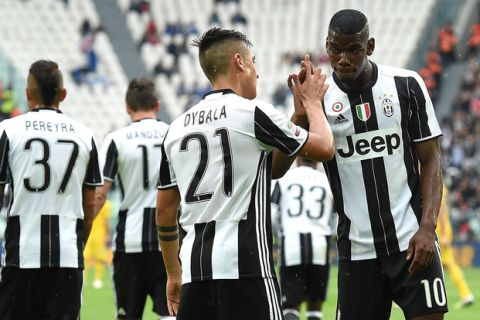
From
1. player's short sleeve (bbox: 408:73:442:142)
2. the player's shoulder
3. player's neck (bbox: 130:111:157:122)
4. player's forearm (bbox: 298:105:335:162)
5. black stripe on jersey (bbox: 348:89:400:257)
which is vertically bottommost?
black stripe on jersey (bbox: 348:89:400:257)

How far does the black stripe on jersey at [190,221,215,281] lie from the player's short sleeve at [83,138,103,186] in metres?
1.85

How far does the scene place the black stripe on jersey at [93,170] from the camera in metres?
6.69

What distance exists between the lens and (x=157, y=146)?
8.52 metres

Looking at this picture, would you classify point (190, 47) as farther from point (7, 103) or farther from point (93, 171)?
point (93, 171)

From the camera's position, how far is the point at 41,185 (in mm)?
6465

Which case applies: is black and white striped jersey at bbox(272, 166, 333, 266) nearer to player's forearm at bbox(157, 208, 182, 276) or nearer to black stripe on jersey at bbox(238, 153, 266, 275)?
player's forearm at bbox(157, 208, 182, 276)

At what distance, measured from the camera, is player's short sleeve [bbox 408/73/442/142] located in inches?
214

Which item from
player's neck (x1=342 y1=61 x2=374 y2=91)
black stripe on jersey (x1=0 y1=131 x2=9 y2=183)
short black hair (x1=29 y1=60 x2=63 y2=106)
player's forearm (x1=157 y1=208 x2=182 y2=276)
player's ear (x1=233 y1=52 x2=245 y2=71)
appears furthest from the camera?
short black hair (x1=29 y1=60 x2=63 y2=106)

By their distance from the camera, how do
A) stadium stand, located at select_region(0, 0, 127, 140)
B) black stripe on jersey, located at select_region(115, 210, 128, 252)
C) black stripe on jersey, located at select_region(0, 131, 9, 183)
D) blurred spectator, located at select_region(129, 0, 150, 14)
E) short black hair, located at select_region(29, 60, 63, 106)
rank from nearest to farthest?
black stripe on jersey, located at select_region(0, 131, 9, 183)
short black hair, located at select_region(29, 60, 63, 106)
black stripe on jersey, located at select_region(115, 210, 128, 252)
stadium stand, located at select_region(0, 0, 127, 140)
blurred spectator, located at select_region(129, 0, 150, 14)

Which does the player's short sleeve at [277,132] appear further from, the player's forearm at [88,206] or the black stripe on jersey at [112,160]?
the black stripe on jersey at [112,160]

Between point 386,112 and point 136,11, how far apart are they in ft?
103

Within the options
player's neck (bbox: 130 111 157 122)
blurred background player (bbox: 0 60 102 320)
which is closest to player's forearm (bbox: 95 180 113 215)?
player's neck (bbox: 130 111 157 122)

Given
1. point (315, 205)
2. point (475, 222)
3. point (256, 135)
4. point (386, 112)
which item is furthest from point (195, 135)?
point (475, 222)

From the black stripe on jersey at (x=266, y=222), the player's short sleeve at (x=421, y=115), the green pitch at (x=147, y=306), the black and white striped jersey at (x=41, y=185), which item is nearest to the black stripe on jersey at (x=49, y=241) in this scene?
the black and white striped jersey at (x=41, y=185)
